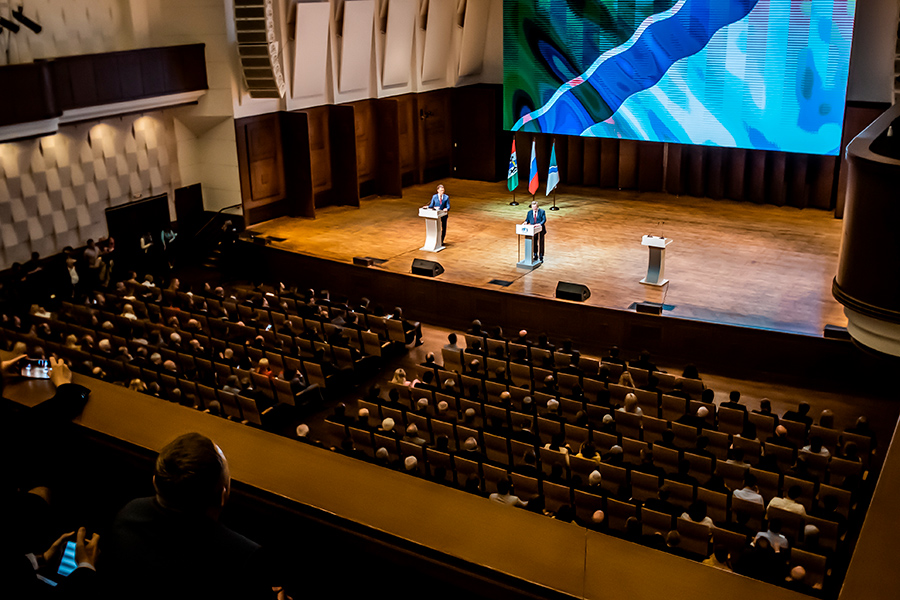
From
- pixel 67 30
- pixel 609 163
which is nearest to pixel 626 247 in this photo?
pixel 609 163

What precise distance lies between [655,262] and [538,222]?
2174mm

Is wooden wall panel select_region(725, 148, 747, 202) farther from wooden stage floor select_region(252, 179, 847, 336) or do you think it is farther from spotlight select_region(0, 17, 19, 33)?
spotlight select_region(0, 17, 19, 33)

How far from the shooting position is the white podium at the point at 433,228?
14.9m

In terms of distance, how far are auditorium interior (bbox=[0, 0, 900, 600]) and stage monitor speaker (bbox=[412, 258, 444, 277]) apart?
133 millimetres

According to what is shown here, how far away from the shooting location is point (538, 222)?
13.8 m

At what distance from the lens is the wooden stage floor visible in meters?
12.4

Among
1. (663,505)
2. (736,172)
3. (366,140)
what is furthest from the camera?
(366,140)

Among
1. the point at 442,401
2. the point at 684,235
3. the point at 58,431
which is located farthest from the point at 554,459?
the point at 684,235

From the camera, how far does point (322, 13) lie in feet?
56.1

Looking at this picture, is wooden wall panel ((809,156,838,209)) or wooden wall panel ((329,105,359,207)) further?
wooden wall panel ((329,105,359,207))

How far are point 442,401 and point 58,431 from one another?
6.20m

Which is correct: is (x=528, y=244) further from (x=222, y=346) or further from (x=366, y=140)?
(x=366, y=140)

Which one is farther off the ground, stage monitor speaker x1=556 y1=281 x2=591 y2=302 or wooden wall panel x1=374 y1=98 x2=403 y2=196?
wooden wall panel x1=374 y1=98 x2=403 y2=196

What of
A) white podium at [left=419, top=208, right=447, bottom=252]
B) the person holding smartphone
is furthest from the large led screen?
the person holding smartphone
